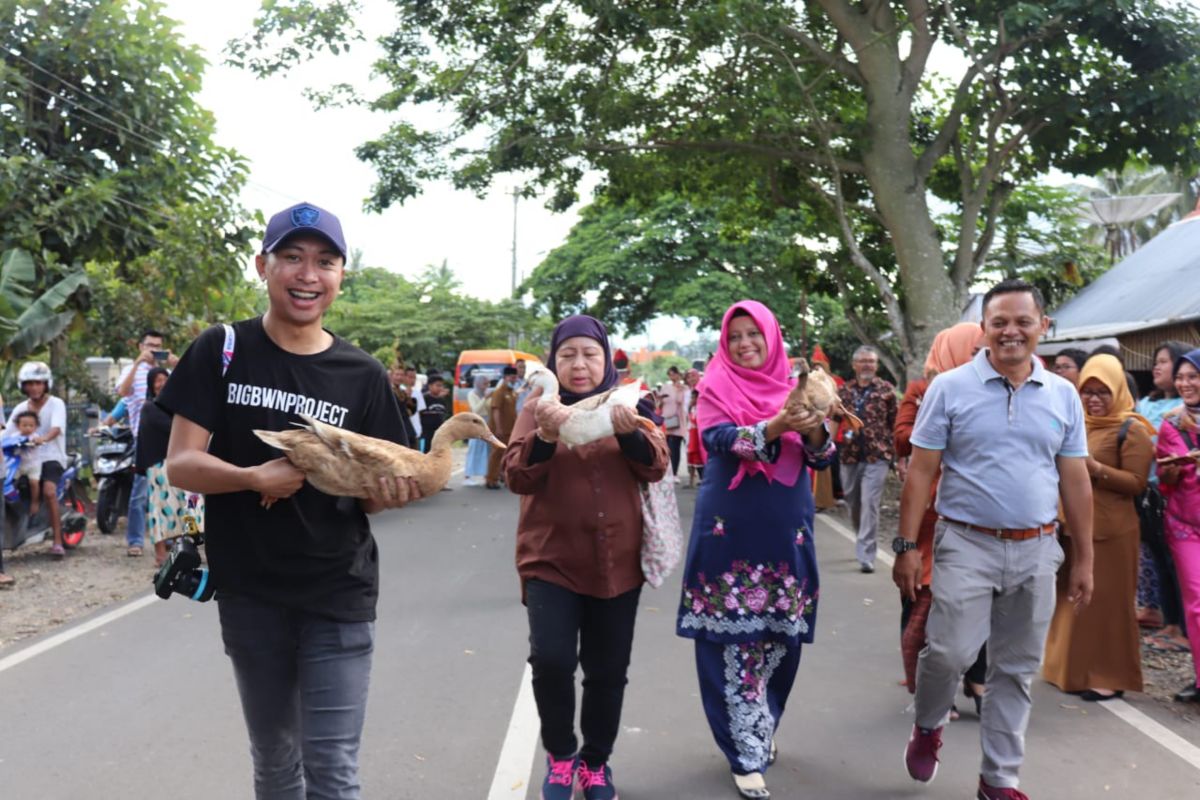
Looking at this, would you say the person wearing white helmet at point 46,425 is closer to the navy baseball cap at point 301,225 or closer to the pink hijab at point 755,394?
the pink hijab at point 755,394

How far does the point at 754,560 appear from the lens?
420 centimetres

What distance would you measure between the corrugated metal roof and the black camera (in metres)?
11.2

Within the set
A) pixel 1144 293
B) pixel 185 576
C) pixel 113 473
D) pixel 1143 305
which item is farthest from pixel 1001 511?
pixel 1144 293

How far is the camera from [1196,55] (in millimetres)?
10422

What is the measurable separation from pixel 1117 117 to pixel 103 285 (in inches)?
571

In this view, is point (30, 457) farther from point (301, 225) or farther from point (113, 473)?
point (301, 225)

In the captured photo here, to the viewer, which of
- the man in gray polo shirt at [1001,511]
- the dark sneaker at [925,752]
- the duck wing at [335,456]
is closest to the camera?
the duck wing at [335,456]

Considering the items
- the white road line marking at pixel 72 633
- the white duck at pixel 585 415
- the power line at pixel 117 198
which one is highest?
the power line at pixel 117 198

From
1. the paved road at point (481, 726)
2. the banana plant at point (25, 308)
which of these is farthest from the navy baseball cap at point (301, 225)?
the banana plant at point (25, 308)

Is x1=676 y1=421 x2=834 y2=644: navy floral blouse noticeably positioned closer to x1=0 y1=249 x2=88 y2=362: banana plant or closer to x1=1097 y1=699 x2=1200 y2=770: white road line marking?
x1=1097 y1=699 x2=1200 y2=770: white road line marking

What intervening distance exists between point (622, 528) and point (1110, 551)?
3123 millimetres

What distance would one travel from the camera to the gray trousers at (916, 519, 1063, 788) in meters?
3.87

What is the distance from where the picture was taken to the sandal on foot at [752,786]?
13.1 ft

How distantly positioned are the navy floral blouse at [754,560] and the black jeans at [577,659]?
0.45 metres
